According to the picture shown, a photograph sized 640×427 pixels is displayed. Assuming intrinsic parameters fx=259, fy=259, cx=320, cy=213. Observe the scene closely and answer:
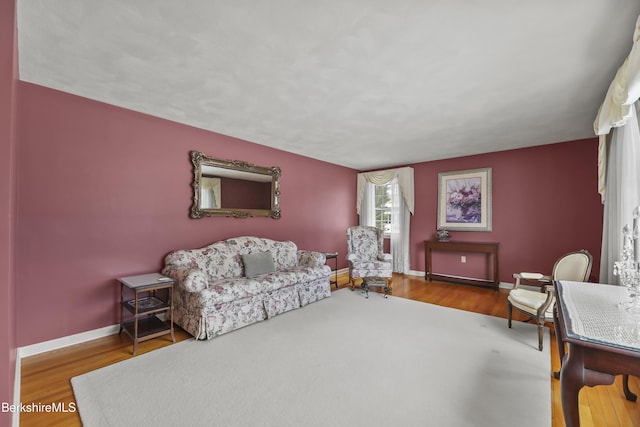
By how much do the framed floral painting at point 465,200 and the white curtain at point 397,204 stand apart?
0.66 meters

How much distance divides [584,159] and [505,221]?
1.41m

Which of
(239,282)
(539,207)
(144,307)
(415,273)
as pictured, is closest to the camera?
(144,307)

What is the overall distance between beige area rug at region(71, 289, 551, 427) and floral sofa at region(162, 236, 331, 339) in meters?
0.21

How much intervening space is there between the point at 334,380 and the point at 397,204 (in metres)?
4.52

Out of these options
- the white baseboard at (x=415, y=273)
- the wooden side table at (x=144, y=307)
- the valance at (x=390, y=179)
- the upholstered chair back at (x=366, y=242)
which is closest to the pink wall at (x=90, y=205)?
the wooden side table at (x=144, y=307)

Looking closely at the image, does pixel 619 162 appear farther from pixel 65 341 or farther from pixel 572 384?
pixel 65 341

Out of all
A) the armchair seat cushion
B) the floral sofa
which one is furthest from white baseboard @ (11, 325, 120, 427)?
the armchair seat cushion

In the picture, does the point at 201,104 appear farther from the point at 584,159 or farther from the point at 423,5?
the point at 584,159

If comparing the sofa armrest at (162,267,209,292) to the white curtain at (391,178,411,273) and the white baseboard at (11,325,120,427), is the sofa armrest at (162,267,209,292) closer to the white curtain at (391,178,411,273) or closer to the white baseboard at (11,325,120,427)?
the white baseboard at (11,325,120,427)

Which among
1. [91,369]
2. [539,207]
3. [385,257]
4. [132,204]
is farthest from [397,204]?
[91,369]

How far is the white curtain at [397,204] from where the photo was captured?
5.71m

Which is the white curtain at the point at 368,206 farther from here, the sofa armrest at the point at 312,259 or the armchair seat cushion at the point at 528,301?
the armchair seat cushion at the point at 528,301

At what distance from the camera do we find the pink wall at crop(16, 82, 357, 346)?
7.84ft

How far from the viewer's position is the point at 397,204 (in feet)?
19.5
